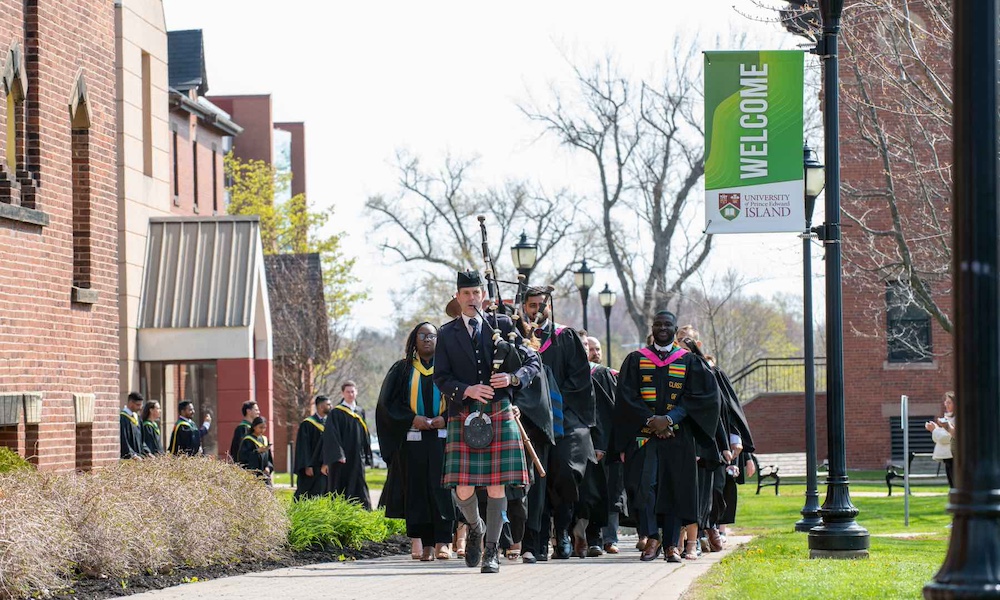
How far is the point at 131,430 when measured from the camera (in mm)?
21188

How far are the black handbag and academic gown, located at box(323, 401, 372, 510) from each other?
23.9 ft

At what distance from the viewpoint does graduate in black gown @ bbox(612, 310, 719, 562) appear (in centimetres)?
1313

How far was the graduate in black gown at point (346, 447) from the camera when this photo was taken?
1897cm

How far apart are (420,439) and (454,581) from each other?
2976 millimetres

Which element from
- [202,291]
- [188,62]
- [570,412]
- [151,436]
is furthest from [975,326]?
[188,62]

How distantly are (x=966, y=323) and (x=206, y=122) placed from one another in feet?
125

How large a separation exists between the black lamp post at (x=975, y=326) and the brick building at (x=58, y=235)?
35.7 feet

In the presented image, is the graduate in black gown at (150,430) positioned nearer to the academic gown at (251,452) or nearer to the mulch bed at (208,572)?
the academic gown at (251,452)

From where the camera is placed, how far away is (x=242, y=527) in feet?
41.6

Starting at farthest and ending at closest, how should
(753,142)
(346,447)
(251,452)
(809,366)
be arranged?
(251,452) < (346,447) < (809,366) < (753,142)

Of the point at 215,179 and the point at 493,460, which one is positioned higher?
the point at 215,179

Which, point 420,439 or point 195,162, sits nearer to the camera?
point 420,439

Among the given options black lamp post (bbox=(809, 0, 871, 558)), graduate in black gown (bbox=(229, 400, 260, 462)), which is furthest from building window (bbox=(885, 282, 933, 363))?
black lamp post (bbox=(809, 0, 871, 558))

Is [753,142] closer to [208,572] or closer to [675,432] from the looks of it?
[675,432]
